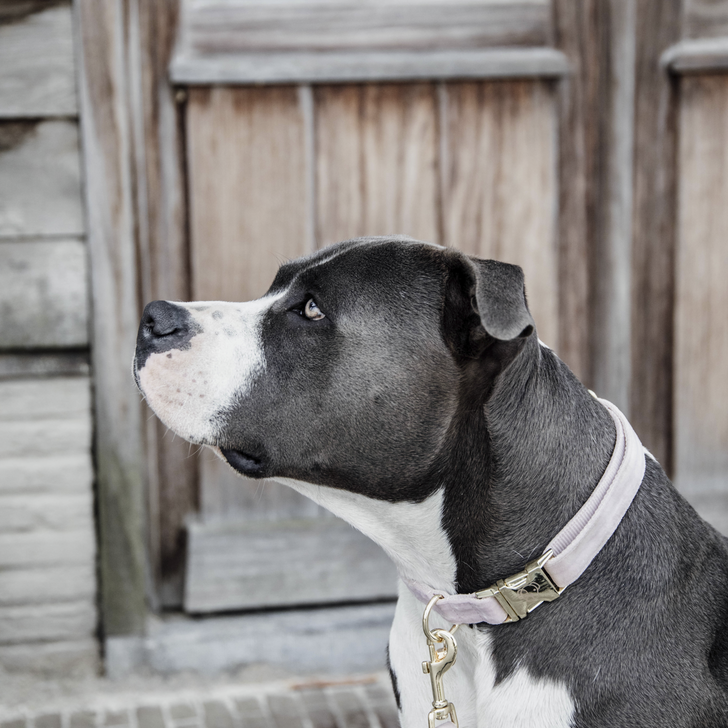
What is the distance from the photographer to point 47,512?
3230mm

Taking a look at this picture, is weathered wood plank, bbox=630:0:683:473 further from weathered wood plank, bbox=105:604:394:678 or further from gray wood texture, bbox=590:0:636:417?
weathered wood plank, bbox=105:604:394:678

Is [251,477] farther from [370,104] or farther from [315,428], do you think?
[370,104]

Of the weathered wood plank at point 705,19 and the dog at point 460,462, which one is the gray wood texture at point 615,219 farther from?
the dog at point 460,462

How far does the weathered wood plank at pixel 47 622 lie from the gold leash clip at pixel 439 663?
6.04 feet

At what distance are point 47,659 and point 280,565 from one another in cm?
90

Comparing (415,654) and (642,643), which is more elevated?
(642,643)

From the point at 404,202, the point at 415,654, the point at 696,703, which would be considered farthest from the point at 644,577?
the point at 404,202

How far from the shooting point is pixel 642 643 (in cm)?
180

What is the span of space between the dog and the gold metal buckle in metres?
0.03

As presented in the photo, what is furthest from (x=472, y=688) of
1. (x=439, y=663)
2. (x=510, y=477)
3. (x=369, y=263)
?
(x=369, y=263)

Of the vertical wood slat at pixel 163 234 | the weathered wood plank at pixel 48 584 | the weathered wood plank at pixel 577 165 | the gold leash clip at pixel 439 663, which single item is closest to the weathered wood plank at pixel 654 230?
the weathered wood plank at pixel 577 165

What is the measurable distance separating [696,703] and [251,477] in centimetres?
100

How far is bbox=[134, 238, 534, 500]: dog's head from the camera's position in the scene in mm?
1915

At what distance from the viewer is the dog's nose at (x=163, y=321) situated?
6.36 ft
